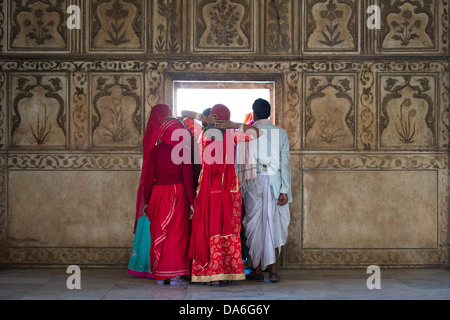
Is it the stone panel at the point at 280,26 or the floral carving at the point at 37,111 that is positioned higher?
the stone panel at the point at 280,26

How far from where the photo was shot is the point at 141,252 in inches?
197

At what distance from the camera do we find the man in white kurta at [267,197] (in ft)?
15.8

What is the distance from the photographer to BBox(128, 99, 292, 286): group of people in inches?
181

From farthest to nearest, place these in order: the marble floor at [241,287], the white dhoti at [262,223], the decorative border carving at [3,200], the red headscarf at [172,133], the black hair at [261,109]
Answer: the decorative border carving at [3,200] → the black hair at [261,109] → the white dhoti at [262,223] → the red headscarf at [172,133] → the marble floor at [241,287]

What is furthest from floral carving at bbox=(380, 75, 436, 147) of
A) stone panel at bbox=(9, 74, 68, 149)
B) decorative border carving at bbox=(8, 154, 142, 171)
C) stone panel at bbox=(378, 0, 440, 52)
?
stone panel at bbox=(9, 74, 68, 149)

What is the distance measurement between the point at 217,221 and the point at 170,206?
46cm

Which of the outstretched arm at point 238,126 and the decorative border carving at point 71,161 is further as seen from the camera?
the decorative border carving at point 71,161

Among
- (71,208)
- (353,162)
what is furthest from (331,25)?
(71,208)

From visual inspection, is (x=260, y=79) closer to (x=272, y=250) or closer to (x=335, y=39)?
(x=335, y=39)

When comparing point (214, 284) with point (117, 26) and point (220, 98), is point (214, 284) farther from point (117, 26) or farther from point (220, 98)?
point (117, 26)

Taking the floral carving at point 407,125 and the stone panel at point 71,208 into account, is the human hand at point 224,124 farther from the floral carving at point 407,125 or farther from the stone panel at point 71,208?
the floral carving at point 407,125

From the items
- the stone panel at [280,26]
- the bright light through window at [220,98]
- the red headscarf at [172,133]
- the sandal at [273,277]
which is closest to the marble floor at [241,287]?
the sandal at [273,277]

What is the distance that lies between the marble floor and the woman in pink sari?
0.11 m

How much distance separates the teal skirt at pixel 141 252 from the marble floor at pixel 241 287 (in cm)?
9
